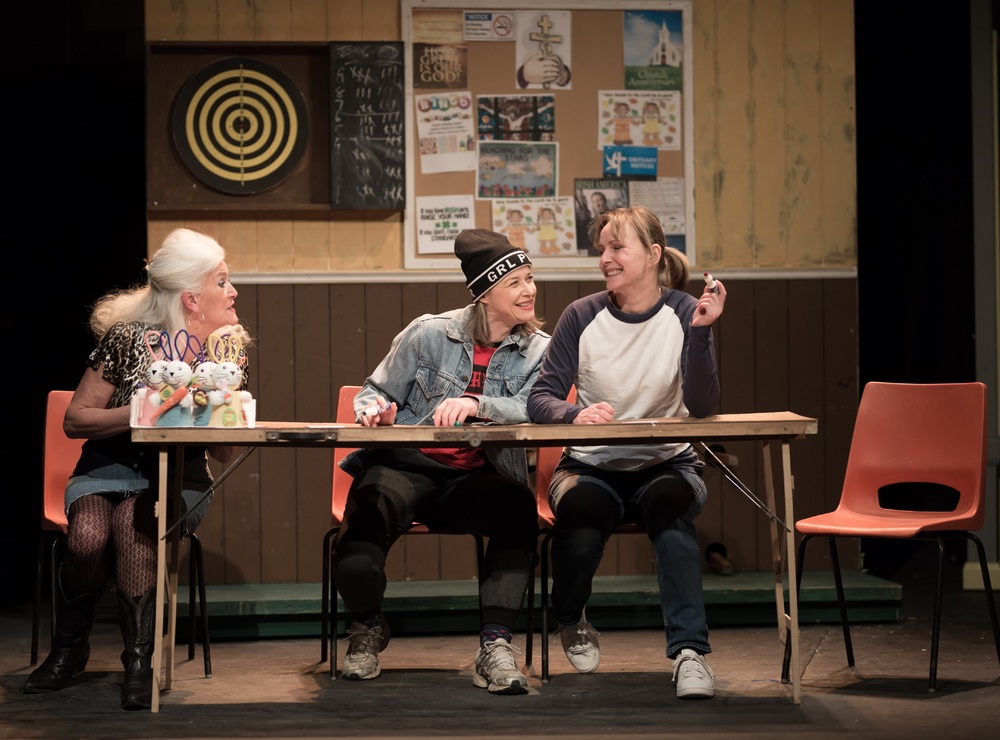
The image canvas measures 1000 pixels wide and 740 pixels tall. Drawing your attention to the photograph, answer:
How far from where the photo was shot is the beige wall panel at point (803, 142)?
15.9ft

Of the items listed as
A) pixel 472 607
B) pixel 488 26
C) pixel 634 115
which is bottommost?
pixel 472 607

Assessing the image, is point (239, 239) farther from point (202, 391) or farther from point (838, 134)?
point (838, 134)

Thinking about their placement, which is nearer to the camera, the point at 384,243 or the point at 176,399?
the point at 176,399

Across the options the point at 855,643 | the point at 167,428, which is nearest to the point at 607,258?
the point at 167,428

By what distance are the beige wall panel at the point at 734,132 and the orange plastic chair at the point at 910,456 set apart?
116 centimetres

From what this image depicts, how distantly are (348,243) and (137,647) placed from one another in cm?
196

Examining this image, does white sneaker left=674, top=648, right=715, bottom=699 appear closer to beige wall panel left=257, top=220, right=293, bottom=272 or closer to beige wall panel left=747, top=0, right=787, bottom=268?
beige wall panel left=747, top=0, right=787, bottom=268

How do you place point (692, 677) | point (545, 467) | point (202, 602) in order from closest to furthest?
point (692, 677) → point (202, 602) → point (545, 467)

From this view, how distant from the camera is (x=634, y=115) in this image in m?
4.80

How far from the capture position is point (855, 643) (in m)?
4.03

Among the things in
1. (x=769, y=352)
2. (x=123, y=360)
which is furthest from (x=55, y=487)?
(x=769, y=352)

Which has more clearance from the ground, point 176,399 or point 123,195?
point 123,195

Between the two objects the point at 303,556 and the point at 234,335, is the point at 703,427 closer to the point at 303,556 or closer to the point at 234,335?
the point at 234,335

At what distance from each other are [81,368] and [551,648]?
3.38 m
